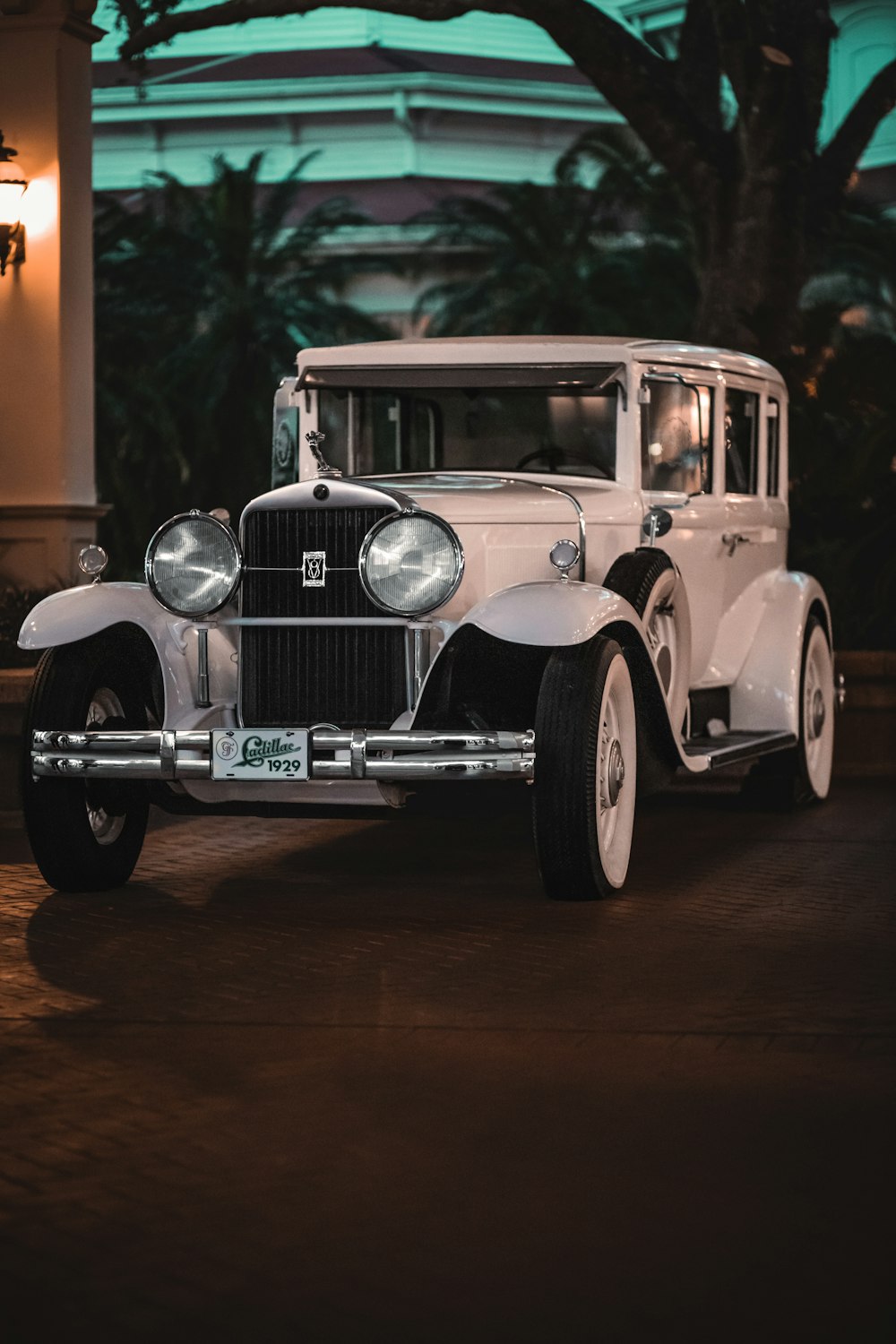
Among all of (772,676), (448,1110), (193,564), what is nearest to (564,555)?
(193,564)

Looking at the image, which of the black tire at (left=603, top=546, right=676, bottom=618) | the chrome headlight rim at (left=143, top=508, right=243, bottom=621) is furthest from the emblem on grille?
the black tire at (left=603, top=546, right=676, bottom=618)

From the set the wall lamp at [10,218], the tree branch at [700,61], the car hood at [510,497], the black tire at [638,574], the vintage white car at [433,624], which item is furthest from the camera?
the tree branch at [700,61]

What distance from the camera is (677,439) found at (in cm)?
923

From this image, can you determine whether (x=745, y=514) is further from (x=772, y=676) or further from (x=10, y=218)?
(x=10, y=218)

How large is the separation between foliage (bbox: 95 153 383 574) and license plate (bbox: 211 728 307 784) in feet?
89.1

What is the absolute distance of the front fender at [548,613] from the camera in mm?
7211

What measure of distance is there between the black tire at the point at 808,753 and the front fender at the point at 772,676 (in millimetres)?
175

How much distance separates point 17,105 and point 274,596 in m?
7.27

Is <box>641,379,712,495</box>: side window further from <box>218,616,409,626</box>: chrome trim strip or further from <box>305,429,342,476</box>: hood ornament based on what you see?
<box>218,616,409,626</box>: chrome trim strip

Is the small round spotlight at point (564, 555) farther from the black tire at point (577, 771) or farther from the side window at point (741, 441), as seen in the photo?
the side window at point (741, 441)

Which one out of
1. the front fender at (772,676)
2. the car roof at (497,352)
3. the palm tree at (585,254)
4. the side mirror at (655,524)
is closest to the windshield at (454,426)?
the car roof at (497,352)

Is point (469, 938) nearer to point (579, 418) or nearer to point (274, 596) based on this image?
point (274, 596)

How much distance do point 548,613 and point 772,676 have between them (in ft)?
8.74

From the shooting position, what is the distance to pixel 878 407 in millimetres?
15516
